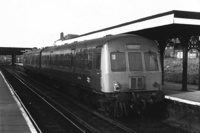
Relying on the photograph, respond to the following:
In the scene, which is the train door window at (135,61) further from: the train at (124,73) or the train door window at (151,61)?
the train door window at (151,61)

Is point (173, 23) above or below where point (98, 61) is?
above

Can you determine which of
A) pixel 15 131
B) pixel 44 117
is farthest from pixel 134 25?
pixel 15 131

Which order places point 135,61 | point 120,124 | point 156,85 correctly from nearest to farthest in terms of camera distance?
1. point 120,124
2. point 135,61
3. point 156,85

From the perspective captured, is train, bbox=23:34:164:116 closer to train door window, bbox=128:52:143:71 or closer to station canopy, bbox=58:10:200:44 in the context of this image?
train door window, bbox=128:52:143:71

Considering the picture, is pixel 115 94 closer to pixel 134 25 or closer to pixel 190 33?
pixel 134 25

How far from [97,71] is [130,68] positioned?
1369 mm

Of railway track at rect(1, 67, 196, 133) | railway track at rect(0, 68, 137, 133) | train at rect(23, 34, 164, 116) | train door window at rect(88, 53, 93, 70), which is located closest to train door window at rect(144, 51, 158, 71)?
train at rect(23, 34, 164, 116)

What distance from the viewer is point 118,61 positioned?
1070 centimetres

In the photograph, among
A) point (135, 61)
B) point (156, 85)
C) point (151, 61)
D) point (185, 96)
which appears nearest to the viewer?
point (135, 61)

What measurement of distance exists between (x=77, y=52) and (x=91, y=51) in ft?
7.20

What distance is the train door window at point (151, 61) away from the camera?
435 inches

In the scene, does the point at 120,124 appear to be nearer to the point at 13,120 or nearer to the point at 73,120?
the point at 73,120

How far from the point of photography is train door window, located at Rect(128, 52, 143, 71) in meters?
10.8

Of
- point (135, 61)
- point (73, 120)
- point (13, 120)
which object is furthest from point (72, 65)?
point (13, 120)
